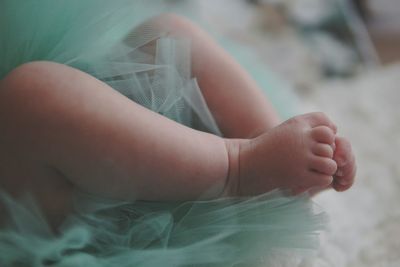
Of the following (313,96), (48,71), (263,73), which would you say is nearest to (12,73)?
(48,71)

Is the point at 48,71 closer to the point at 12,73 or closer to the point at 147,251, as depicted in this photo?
the point at 12,73

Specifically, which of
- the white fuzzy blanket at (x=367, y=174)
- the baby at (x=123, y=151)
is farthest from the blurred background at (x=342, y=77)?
the baby at (x=123, y=151)

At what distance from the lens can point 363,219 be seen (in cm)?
73

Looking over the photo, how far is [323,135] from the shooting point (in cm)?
54

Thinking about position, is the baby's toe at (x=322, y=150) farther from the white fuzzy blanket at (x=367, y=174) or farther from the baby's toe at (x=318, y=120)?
the white fuzzy blanket at (x=367, y=174)

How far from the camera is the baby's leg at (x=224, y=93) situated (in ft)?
2.06

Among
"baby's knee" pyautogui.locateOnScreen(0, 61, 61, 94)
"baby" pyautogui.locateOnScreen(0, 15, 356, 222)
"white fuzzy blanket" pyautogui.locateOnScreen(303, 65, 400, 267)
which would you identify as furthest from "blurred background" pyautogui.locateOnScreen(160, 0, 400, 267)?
"baby's knee" pyautogui.locateOnScreen(0, 61, 61, 94)

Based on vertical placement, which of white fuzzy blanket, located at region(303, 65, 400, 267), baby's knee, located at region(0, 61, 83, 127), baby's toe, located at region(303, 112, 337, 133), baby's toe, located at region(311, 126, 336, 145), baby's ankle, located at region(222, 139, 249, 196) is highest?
baby's knee, located at region(0, 61, 83, 127)

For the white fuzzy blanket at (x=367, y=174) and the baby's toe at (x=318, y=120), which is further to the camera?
the white fuzzy blanket at (x=367, y=174)

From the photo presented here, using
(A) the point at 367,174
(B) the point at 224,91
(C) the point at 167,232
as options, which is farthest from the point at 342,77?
(C) the point at 167,232

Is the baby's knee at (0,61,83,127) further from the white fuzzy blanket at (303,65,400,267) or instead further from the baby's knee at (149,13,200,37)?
the white fuzzy blanket at (303,65,400,267)

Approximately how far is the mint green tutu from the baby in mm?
20

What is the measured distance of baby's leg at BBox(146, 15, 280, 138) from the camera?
24.8 inches

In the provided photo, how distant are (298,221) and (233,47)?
454 mm
